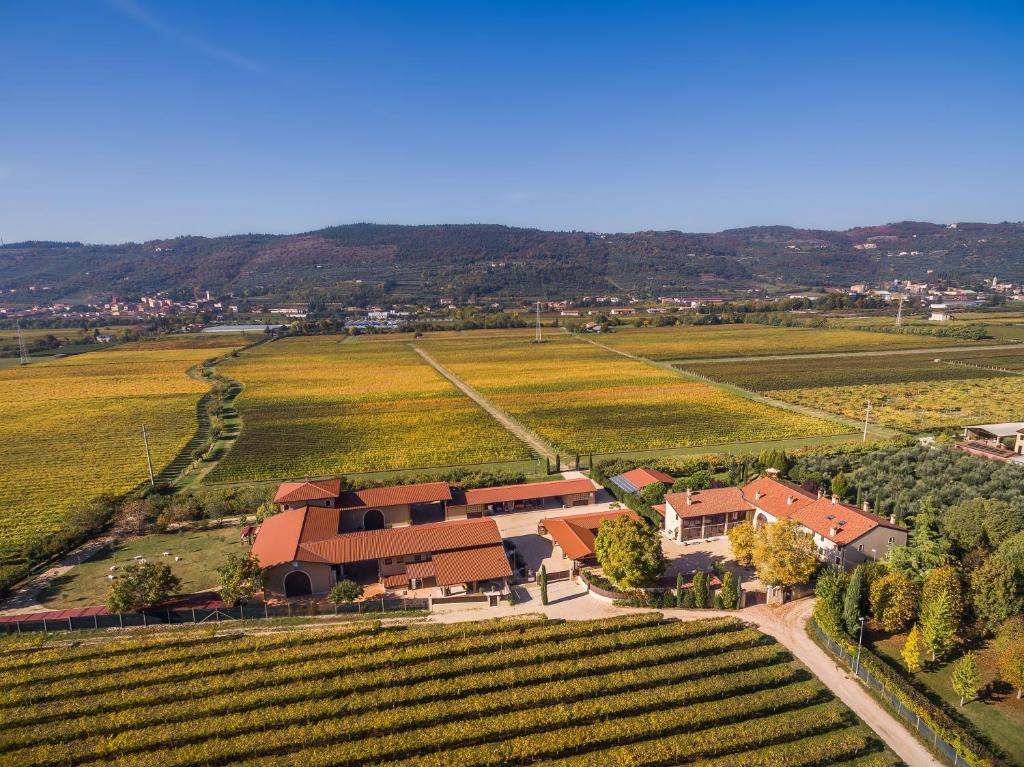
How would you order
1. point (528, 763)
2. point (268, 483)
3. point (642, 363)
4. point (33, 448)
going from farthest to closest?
point (642, 363)
point (33, 448)
point (268, 483)
point (528, 763)

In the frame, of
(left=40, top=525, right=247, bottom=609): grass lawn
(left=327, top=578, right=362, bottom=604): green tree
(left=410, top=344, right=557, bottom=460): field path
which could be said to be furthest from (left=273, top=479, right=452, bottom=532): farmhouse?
(left=410, top=344, right=557, bottom=460): field path

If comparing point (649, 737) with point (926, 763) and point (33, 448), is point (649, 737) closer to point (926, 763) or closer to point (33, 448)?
point (926, 763)

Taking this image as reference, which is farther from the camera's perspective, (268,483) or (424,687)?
(268,483)

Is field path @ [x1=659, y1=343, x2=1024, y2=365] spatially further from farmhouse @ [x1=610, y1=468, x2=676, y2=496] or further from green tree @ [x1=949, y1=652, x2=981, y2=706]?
green tree @ [x1=949, y1=652, x2=981, y2=706]

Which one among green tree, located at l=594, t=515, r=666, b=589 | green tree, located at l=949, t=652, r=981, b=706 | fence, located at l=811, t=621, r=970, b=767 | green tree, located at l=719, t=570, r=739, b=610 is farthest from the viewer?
green tree, located at l=594, t=515, r=666, b=589

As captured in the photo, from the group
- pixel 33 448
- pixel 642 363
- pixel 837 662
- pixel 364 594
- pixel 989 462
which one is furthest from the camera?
pixel 642 363

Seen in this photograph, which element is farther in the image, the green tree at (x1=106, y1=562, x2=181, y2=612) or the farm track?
the farm track

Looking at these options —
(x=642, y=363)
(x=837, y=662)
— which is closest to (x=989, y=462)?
(x=837, y=662)
